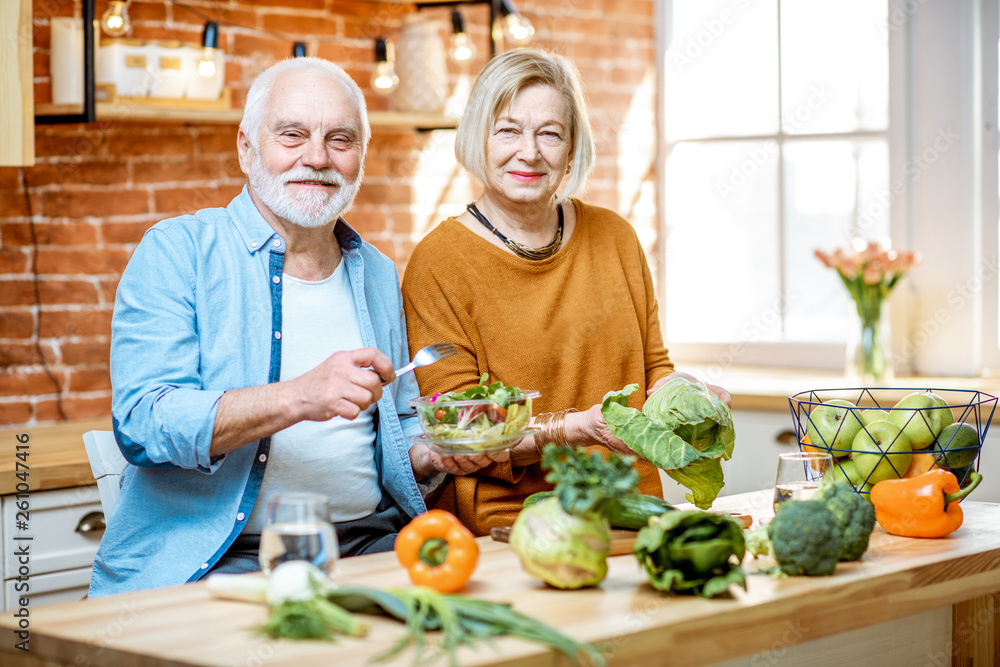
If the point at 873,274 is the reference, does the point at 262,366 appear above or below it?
below

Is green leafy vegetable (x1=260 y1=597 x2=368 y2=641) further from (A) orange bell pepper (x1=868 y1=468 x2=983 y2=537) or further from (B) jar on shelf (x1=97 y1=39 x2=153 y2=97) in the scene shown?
(B) jar on shelf (x1=97 y1=39 x2=153 y2=97)

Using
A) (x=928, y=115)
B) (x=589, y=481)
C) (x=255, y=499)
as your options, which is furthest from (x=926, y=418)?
(x=928, y=115)

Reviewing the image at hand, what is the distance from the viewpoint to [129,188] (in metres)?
2.98

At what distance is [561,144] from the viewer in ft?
7.70

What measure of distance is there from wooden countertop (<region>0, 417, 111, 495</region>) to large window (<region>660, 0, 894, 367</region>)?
227cm

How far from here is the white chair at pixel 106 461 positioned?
78.7 inches

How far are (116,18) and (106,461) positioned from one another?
1.30 m

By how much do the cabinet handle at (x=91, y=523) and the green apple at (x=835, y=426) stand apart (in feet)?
5.40

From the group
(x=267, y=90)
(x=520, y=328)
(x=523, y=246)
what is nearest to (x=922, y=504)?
(x=520, y=328)

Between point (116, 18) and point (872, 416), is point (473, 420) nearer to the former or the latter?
point (872, 416)

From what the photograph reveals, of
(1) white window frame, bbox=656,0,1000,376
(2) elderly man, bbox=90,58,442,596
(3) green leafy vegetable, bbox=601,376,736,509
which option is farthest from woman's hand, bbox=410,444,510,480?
(1) white window frame, bbox=656,0,1000,376

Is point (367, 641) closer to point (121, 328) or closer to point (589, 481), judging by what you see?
point (589, 481)

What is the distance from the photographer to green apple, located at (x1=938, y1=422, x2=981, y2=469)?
69.8 inches

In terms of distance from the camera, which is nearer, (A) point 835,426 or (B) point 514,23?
(A) point 835,426
